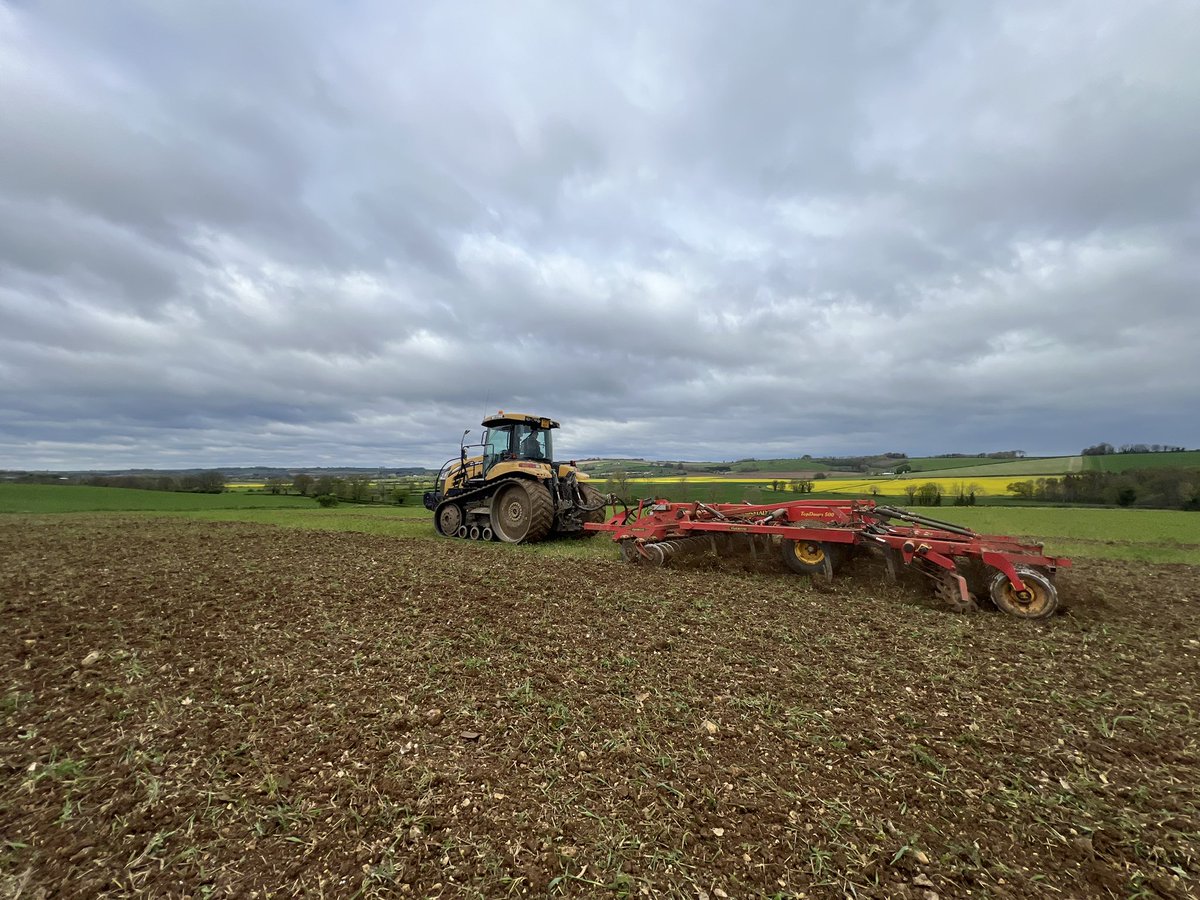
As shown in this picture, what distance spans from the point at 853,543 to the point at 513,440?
8193mm

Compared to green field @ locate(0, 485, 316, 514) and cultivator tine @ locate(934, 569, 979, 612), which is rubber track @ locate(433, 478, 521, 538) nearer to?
cultivator tine @ locate(934, 569, 979, 612)

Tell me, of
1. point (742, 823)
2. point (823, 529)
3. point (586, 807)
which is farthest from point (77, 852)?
point (823, 529)

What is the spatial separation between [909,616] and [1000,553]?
130 centimetres

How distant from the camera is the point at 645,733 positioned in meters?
3.25

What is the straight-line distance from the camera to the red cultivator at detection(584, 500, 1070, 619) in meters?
6.01

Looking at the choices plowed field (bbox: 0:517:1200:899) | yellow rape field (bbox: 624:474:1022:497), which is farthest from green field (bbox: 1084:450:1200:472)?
plowed field (bbox: 0:517:1200:899)

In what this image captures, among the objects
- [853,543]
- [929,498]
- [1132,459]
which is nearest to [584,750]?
[853,543]

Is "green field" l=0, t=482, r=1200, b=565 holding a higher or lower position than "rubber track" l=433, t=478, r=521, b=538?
lower

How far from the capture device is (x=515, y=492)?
12094 millimetres

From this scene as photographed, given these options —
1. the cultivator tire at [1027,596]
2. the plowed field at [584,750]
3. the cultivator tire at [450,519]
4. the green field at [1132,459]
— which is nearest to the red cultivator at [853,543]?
the cultivator tire at [1027,596]

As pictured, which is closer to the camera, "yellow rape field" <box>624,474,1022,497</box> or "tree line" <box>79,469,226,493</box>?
"yellow rape field" <box>624,474,1022,497</box>

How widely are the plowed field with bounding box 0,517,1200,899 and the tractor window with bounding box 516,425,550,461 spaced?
23.6 feet

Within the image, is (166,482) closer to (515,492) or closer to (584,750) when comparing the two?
(515,492)

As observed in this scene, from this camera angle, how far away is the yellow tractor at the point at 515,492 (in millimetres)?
11578
